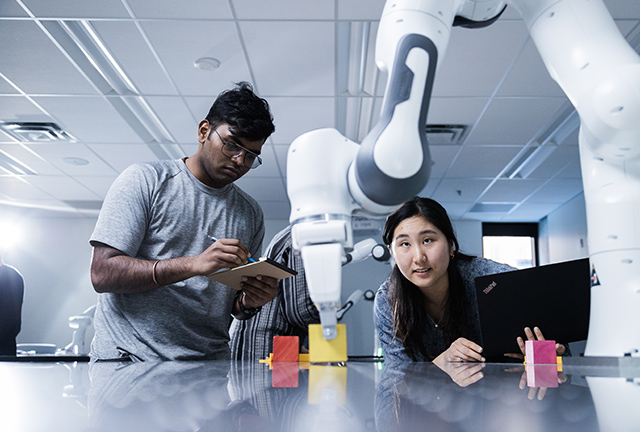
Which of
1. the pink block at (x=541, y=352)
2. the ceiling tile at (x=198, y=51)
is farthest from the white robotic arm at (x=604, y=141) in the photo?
the ceiling tile at (x=198, y=51)

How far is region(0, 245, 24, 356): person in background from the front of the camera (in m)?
3.11

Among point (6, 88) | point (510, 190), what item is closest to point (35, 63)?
point (6, 88)

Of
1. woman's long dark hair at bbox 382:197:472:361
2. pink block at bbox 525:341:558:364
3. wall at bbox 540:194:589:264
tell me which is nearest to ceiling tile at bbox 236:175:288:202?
wall at bbox 540:194:589:264

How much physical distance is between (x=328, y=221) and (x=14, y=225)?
765 centimetres

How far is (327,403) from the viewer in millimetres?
398

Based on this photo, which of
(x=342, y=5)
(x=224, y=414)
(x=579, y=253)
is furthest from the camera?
→ (x=579, y=253)

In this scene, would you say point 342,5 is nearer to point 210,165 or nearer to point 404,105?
point 210,165

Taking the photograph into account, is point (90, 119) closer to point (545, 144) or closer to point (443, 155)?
point (443, 155)

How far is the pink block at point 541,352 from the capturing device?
0.92 meters

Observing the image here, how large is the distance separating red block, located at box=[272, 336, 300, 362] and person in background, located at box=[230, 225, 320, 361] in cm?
69

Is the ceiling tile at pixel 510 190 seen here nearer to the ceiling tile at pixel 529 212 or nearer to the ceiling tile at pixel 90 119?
the ceiling tile at pixel 529 212

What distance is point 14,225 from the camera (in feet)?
22.2

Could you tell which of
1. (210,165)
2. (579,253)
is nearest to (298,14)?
(210,165)

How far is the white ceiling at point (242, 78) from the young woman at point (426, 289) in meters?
1.60
